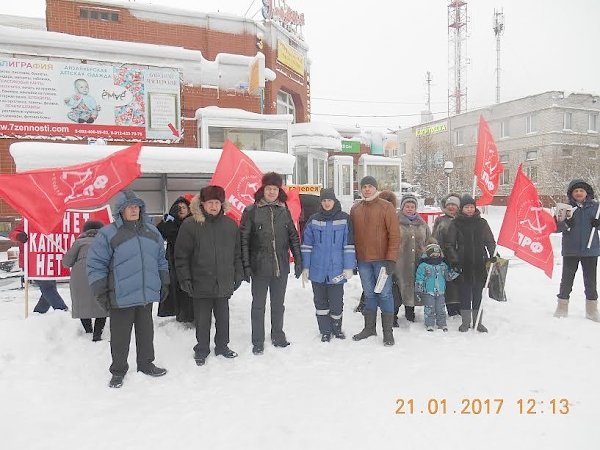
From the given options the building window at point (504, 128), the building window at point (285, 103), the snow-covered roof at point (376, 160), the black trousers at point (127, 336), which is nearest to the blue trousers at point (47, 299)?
the black trousers at point (127, 336)

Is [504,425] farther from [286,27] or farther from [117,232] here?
[286,27]

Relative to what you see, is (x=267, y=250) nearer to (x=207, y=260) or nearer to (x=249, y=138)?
(x=207, y=260)

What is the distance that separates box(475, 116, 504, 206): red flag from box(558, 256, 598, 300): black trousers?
165cm

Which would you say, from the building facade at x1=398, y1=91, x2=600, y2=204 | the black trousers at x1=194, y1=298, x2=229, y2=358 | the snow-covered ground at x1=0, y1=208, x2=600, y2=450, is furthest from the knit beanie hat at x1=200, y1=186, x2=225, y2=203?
the building facade at x1=398, y1=91, x2=600, y2=204

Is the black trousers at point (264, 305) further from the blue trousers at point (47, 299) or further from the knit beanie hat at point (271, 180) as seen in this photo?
Answer: the blue trousers at point (47, 299)

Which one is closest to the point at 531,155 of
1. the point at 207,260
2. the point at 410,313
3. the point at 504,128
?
the point at 504,128

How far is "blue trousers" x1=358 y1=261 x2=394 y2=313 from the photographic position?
5.00 metres

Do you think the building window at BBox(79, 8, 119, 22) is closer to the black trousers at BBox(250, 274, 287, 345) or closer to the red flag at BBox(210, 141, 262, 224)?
the red flag at BBox(210, 141, 262, 224)

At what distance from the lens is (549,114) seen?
3659 centimetres

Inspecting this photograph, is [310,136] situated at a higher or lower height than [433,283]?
higher

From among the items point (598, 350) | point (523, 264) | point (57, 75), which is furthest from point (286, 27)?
point (598, 350)

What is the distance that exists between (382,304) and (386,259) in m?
0.54

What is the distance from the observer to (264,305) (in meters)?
4.92

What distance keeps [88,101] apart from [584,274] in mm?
14324
